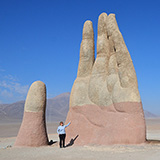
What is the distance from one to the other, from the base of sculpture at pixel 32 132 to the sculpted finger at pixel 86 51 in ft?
11.7

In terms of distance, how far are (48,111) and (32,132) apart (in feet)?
326

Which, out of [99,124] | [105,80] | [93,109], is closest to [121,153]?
[99,124]

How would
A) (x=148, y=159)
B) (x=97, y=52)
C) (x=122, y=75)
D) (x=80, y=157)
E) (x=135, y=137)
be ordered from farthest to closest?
1. (x=97, y=52)
2. (x=122, y=75)
3. (x=135, y=137)
4. (x=80, y=157)
5. (x=148, y=159)

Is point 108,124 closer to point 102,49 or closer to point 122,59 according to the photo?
point 122,59

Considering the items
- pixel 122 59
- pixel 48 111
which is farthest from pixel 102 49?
pixel 48 111

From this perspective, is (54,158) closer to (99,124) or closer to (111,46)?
(99,124)

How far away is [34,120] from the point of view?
12016 millimetres

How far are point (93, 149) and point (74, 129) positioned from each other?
7.17 feet

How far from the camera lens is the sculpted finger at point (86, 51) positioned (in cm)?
1274

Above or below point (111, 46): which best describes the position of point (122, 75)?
below

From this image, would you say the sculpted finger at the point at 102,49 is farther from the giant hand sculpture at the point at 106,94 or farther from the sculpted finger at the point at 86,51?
the sculpted finger at the point at 86,51

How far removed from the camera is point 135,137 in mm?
9672

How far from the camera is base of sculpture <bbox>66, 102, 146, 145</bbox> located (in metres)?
9.78

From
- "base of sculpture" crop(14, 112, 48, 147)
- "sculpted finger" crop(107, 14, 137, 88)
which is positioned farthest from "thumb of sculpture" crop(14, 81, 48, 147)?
"sculpted finger" crop(107, 14, 137, 88)
